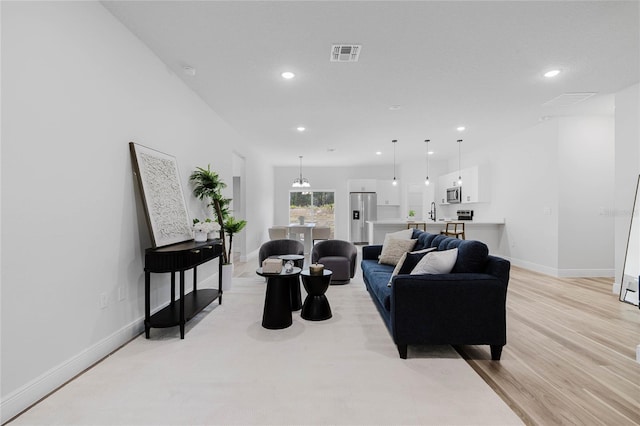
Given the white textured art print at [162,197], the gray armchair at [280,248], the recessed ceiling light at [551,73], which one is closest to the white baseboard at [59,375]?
the white textured art print at [162,197]

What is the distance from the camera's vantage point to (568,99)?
14.1 ft

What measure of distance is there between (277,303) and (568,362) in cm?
243

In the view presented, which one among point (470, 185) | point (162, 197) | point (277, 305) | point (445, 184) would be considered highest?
point (445, 184)

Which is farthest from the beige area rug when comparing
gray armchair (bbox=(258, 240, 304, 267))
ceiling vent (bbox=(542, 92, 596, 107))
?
ceiling vent (bbox=(542, 92, 596, 107))

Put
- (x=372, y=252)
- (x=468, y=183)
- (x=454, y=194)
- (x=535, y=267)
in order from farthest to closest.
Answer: (x=454, y=194), (x=468, y=183), (x=535, y=267), (x=372, y=252)

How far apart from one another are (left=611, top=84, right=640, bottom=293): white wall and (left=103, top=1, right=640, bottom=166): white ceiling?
0.24m

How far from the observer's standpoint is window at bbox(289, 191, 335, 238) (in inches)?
415

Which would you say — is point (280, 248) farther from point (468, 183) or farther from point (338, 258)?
point (468, 183)

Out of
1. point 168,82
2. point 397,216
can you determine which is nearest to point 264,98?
point 168,82

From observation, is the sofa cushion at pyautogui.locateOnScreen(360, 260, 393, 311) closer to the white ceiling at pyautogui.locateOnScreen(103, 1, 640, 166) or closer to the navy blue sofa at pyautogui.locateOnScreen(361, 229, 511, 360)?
the navy blue sofa at pyautogui.locateOnScreen(361, 229, 511, 360)

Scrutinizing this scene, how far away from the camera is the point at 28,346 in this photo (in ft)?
5.94

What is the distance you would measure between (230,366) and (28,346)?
1206 millimetres

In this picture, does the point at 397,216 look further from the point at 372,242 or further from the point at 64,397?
the point at 64,397

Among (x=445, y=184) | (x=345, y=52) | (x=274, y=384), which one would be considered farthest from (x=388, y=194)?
(x=274, y=384)
